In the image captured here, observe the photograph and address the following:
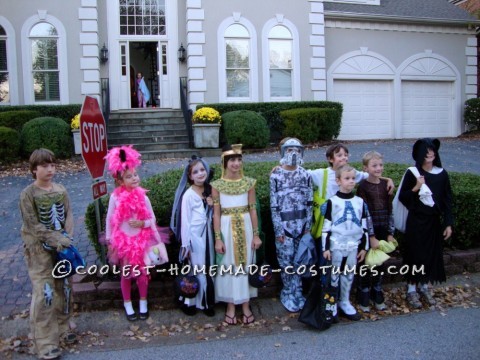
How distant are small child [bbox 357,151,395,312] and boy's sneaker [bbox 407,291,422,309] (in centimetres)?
29

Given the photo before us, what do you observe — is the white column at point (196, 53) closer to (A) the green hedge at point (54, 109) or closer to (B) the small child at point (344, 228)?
(A) the green hedge at point (54, 109)

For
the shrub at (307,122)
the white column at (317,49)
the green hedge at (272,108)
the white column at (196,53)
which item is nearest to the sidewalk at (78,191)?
the shrub at (307,122)

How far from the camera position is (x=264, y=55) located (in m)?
15.4

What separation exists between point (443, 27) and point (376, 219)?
15.6m

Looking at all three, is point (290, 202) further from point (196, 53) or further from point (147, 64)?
point (147, 64)

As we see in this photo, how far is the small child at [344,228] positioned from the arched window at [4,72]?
503 inches

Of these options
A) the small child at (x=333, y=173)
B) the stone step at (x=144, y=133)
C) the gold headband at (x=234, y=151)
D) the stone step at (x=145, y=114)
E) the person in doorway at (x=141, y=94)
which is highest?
the person in doorway at (x=141, y=94)

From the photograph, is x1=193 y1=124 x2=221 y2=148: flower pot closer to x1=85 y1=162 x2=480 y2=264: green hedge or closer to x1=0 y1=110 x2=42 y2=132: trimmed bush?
x1=0 y1=110 x2=42 y2=132: trimmed bush

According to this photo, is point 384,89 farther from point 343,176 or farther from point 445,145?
point 343,176

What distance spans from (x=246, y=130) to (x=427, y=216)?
8612 mm

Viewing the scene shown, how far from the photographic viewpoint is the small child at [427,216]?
4688mm

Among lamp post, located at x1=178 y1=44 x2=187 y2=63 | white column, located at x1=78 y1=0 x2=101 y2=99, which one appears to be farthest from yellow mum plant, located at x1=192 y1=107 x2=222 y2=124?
white column, located at x1=78 y1=0 x2=101 y2=99

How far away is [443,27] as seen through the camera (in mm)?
17656

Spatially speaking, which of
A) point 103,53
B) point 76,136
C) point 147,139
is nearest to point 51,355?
point 76,136
